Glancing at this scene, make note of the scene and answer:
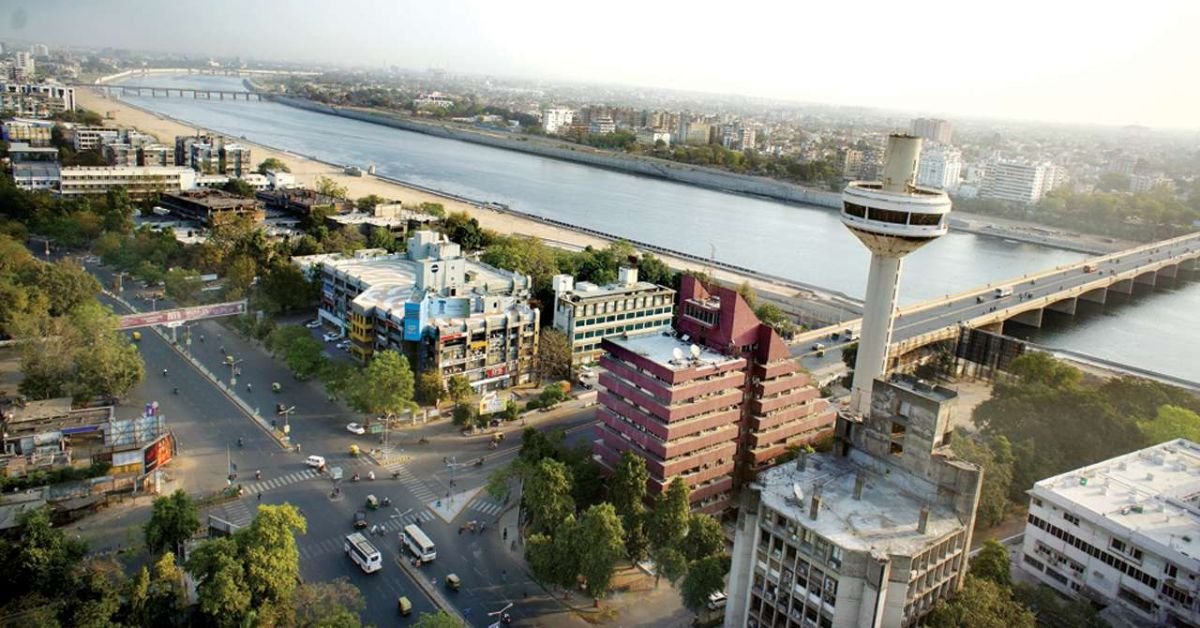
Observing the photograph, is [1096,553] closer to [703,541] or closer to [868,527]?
[868,527]

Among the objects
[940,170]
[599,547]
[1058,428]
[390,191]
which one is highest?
[940,170]

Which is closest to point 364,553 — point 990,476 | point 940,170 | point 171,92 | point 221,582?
point 221,582

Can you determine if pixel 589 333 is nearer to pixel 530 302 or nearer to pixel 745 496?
pixel 530 302

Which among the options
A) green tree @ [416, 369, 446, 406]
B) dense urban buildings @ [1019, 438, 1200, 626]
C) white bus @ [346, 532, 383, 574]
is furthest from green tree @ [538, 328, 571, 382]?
dense urban buildings @ [1019, 438, 1200, 626]

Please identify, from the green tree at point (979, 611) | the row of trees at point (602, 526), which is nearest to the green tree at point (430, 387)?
the row of trees at point (602, 526)

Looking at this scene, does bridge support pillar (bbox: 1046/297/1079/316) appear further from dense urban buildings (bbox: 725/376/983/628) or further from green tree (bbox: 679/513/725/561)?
green tree (bbox: 679/513/725/561)

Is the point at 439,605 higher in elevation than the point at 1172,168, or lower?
lower

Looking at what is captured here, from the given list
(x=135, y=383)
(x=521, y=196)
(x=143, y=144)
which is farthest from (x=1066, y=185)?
(x=135, y=383)
